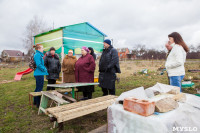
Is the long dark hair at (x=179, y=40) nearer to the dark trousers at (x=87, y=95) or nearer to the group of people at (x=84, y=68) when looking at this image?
the group of people at (x=84, y=68)

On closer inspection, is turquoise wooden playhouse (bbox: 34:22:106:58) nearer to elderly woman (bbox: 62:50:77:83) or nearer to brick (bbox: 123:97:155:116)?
elderly woman (bbox: 62:50:77:83)

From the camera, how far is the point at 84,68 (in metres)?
4.05

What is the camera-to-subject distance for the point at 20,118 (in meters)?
3.36

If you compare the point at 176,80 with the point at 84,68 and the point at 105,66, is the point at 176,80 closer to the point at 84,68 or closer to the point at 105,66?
the point at 105,66

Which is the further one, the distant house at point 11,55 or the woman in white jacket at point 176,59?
the distant house at point 11,55

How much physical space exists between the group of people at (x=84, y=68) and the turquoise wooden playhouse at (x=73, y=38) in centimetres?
147

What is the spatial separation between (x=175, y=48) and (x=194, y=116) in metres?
1.61

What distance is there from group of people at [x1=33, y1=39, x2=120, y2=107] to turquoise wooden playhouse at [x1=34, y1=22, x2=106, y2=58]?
4.81 ft

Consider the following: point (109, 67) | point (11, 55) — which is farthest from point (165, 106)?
point (11, 55)

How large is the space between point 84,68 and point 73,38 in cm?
303

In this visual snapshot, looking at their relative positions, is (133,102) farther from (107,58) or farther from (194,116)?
(107,58)

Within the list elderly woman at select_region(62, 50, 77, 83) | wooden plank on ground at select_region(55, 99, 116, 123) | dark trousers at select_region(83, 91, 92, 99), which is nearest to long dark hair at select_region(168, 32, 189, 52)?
wooden plank on ground at select_region(55, 99, 116, 123)

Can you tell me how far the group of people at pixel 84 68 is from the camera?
3.64 m

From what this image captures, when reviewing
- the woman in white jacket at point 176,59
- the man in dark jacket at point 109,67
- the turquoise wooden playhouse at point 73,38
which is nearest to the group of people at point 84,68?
the man in dark jacket at point 109,67
